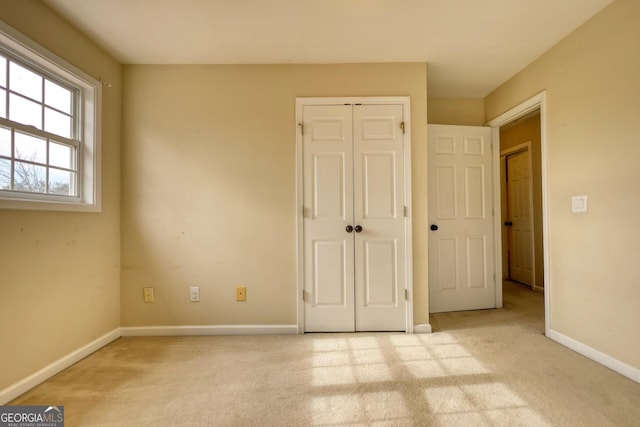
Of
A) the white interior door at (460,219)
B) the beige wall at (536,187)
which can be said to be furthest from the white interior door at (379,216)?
Result: the beige wall at (536,187)

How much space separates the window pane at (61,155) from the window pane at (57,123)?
9 cm

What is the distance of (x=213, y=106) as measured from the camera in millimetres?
2424

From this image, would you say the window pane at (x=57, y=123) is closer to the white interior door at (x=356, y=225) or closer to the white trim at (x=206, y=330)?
the white trim at (x=206, y=330)

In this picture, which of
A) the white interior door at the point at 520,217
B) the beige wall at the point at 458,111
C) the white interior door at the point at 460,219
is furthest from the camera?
the white interior door at the point at 520,217

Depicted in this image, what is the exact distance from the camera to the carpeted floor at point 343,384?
1376 mm

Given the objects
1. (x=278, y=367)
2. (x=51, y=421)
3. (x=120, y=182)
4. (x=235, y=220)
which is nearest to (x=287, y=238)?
(x=235, y=220)

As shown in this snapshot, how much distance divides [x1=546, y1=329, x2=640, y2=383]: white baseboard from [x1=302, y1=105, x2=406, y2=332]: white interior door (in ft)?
3.93

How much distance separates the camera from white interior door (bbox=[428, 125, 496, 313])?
288 centimetres

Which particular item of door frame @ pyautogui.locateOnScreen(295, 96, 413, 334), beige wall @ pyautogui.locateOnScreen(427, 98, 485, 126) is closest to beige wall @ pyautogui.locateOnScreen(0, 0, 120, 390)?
door frame @ pyautogui.locateOnScreen(295, 96, 413, 334)

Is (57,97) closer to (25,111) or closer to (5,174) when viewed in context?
(25,111)

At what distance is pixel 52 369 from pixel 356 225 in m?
2.35

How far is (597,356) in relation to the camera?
184 centimetres

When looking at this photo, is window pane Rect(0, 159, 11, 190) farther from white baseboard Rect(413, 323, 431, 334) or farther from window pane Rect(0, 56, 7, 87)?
white baseboard Rect(413, 323, 431, 334)

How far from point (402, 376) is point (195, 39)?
2.86 m
